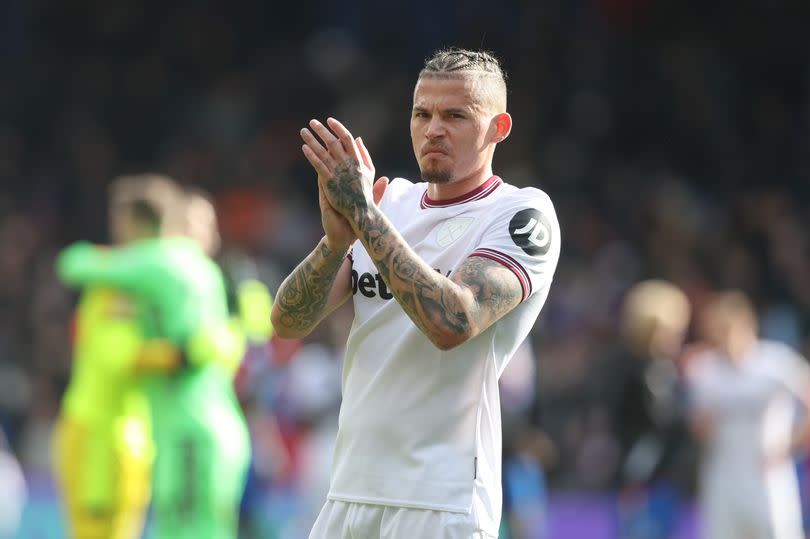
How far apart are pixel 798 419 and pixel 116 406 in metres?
4.52

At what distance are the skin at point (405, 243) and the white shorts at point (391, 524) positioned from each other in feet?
1.61

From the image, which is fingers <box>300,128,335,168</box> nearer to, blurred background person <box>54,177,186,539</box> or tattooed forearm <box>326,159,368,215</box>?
tattooed forearm <box>326,159,368,215</box>

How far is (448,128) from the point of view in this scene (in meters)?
3.74

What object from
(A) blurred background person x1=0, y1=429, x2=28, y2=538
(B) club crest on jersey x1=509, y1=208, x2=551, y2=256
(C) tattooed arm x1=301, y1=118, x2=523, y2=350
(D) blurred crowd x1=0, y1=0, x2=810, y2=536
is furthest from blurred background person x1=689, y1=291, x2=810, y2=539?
(C) tattooed arm x1=301, y1=118, x2=523, y2=350

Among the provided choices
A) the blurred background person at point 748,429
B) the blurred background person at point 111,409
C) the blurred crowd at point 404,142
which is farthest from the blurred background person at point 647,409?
the blurred background person at point 111,409

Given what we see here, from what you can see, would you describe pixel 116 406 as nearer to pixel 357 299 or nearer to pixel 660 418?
pixel 660 418

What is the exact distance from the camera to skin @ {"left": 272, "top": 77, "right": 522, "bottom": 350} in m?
3.43

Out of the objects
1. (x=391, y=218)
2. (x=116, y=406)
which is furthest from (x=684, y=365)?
(x=391, y=218)

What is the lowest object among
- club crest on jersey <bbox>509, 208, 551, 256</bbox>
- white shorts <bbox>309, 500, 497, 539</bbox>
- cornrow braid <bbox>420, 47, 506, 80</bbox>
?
white shorts <bbox>309, 500, 497, 539</bbox>

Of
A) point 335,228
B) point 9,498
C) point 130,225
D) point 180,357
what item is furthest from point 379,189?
point 9,498

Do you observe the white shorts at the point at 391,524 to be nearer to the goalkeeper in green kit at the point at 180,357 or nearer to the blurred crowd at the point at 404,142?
the goalkeeper in green kit at the point at 180,357

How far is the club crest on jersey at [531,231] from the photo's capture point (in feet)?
12.0

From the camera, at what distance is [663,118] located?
49.6ft

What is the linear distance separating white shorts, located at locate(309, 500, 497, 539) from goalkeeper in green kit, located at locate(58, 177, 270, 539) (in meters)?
4.15
